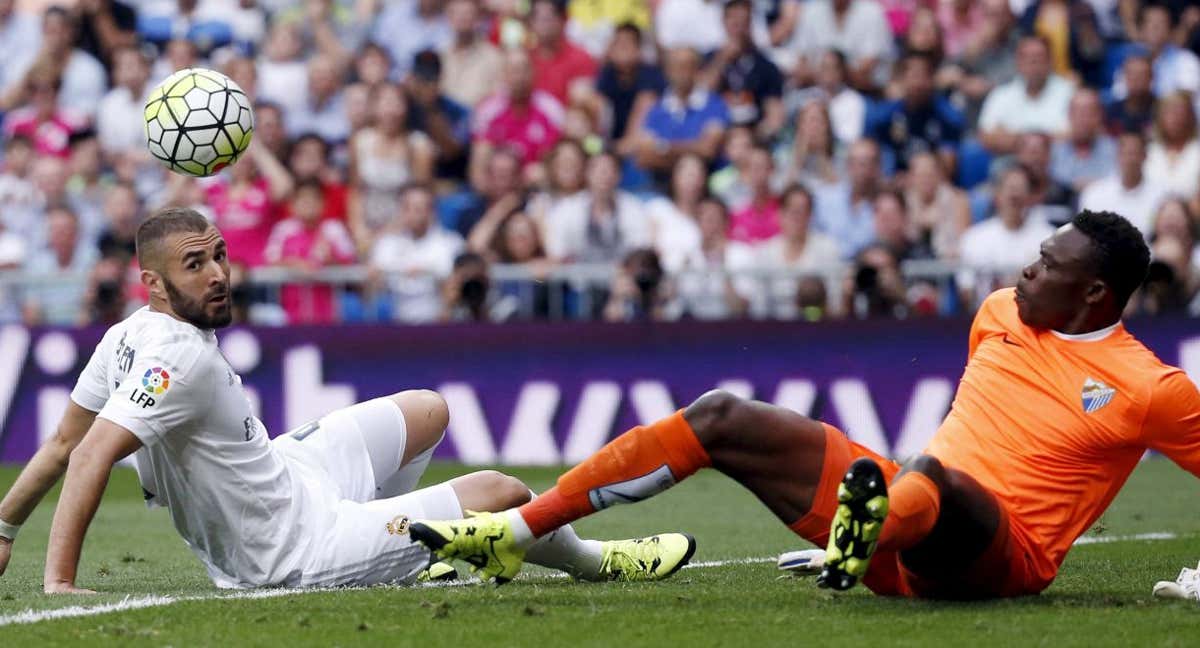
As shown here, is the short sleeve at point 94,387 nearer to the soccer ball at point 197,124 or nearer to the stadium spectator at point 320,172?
the soccer ball at point 197,124

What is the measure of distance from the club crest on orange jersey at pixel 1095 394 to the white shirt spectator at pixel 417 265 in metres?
9.64

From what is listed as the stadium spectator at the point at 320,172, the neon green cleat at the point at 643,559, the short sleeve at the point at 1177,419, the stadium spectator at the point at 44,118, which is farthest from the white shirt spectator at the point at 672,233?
the short sleeve at the point at 1177,419

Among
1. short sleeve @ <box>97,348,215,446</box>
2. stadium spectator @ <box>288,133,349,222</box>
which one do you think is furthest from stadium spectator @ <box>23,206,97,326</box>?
short sleeve @ <box>97,348,215,446</box>

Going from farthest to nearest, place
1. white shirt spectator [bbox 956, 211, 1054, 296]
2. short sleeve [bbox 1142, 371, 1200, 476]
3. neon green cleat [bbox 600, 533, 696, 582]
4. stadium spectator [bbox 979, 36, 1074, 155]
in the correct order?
stadium spectator [bbox 979, 36, 1074, 155]
white shirt spectator [bbox 956, 211, 1054, 296]
neon green cleat [bbox 600, 533, 696, 582]
short sleeve [bbox 1142, 371, 1200, 476]

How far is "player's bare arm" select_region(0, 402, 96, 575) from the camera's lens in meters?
7.09

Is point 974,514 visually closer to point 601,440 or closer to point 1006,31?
point 601,440

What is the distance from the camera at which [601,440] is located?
1483cm

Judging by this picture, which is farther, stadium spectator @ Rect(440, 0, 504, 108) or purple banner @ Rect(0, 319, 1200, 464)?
stadium spectator @ Rect(440, 0, 504, 108)

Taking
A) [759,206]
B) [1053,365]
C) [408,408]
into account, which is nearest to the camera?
[1053,365]

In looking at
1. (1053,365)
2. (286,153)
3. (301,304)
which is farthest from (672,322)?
(1053,365)

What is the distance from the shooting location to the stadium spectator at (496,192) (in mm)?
16469

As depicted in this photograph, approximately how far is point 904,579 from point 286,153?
11.7 m

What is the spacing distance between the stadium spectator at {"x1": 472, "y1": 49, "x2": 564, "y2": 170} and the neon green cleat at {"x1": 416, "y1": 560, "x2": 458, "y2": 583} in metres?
10.1

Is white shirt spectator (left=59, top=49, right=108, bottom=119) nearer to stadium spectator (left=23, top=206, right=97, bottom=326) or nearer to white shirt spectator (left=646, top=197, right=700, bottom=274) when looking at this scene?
stadium spectator (left=23, top=206, right=97, bottom=326)
